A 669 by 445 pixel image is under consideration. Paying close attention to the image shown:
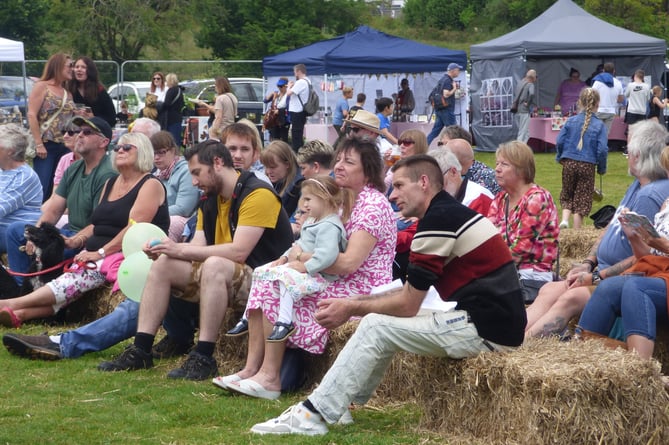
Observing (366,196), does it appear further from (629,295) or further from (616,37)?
(616,37)

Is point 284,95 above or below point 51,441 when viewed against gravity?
above

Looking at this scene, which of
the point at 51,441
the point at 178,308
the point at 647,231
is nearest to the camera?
the point at 51,441

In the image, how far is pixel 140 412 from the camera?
4.95 metres

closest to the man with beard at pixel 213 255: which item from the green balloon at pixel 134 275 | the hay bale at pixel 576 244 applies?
the green balloon at pixel 134 275

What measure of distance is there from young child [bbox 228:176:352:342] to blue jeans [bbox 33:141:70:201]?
19.2 ft

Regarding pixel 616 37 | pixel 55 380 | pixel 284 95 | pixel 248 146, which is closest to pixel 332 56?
pixel 284 95

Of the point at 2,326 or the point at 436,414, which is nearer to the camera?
the point at 436,414

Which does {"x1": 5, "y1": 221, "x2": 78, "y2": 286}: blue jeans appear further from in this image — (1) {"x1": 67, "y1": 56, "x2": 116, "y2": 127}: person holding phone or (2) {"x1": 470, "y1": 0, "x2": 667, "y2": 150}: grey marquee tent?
(2) {"x1": 470, "y1": 0, "x2": 667, "y2": 150}: grey marquee tent

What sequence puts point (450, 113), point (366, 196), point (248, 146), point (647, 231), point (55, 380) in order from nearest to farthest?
1. point (647, 231)
2. point (366, 196)
3. point (55, 380)
4. point (248, 146)
5. point (450, 113)

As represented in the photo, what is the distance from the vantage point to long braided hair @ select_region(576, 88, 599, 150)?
11.0m

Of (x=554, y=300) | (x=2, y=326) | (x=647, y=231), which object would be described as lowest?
(x=2, y=326)

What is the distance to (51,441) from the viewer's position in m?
4.49

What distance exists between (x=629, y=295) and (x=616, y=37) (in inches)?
716

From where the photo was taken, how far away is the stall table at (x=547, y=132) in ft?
68.8
